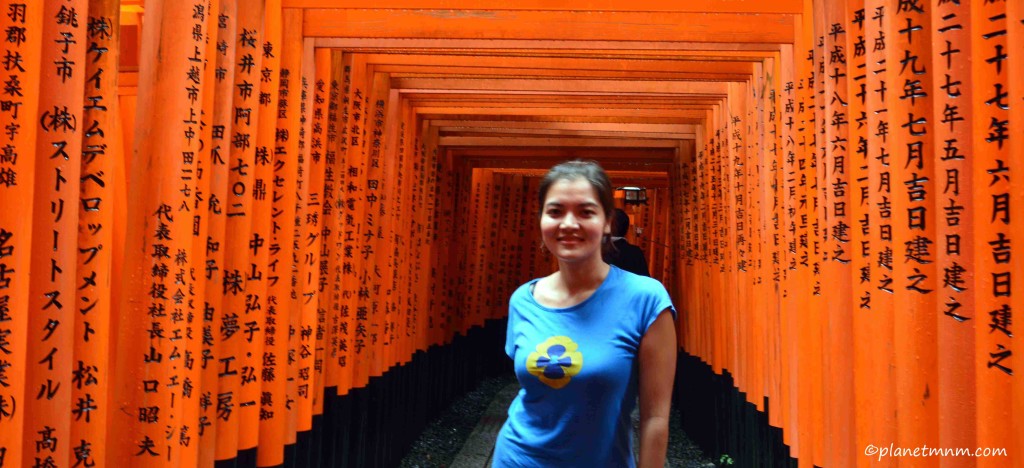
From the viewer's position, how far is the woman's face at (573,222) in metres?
2.19

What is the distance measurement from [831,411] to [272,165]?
2884 millimetres

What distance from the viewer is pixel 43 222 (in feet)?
7.11

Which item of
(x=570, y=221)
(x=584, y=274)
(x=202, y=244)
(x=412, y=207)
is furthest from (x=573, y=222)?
(x=412, y=207)

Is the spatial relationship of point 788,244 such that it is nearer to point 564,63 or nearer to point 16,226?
point 564,63

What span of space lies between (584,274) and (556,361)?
0.28 meters

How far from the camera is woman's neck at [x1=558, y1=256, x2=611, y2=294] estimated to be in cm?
225

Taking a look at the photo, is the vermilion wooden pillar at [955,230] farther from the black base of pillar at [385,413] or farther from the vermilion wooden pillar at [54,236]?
the black base of pillar at [385,413]

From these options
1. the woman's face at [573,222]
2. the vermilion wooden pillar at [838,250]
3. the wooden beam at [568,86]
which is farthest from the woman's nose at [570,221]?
the wooden beam at [568,86]

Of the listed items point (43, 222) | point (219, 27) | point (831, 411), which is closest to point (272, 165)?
point (219, 27)

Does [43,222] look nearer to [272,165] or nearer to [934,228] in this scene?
[272,165]

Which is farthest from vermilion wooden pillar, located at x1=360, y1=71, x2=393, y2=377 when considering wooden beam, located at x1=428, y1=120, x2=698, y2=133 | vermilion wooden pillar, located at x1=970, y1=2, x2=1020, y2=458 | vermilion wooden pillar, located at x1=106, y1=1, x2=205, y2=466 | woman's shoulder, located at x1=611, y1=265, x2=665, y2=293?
vermilion wooden pillar, located at x1=970, y1=2, x2=1020, y2=458

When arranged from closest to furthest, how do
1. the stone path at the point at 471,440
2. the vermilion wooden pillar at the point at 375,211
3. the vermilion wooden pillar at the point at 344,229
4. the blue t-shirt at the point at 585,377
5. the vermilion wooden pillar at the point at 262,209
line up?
the blue t-shirt at the point at 585,377
the vermilion wooden pillar at the point at 262,209
the vermilion wooden pillar at the point at 344,229
the vermilion wooden pillar at the point at 375,211
the stone path at the point at 471,440

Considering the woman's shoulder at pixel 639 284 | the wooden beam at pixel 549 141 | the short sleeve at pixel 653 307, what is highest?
the wooden beam at pixel 549 141

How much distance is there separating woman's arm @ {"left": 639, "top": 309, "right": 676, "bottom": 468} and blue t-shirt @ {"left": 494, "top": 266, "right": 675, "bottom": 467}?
0.10 ft
